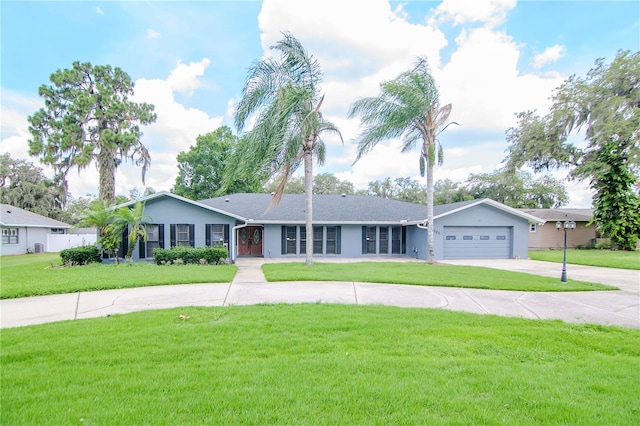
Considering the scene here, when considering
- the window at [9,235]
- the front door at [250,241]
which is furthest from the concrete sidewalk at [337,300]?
the window at [9,235]

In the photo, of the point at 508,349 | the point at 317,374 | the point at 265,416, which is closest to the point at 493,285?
the point at 508,349

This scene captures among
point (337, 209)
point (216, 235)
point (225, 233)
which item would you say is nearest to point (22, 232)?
point (216, 235)

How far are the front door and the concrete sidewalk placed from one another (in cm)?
1011

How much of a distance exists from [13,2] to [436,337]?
1102cm

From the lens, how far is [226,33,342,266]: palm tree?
Answer: 12.6 m

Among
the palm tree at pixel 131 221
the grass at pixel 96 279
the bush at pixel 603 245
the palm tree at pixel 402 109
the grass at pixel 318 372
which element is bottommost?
the bush at pixel 603 245

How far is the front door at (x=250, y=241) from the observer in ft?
63.9

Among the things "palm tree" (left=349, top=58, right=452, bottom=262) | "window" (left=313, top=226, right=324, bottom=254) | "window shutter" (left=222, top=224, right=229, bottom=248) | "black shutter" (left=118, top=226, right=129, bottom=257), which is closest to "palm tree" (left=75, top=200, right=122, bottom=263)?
"black shutter" (left=118, top=226, right=129, bottom=257)

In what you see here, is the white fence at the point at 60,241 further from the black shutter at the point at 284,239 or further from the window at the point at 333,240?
the window at the point at 333,240

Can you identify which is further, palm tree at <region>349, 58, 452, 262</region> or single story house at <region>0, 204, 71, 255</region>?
single story house at <region>0, 204, 71, 255</region>

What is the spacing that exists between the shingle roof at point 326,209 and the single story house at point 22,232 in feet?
42.1

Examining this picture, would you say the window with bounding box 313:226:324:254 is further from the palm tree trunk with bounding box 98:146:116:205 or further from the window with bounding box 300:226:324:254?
the palm tree trunk with bounding box 98:146:116:205

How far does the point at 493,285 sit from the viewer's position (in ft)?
30.1

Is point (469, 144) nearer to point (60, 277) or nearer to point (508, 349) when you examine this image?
point (508, 349)
